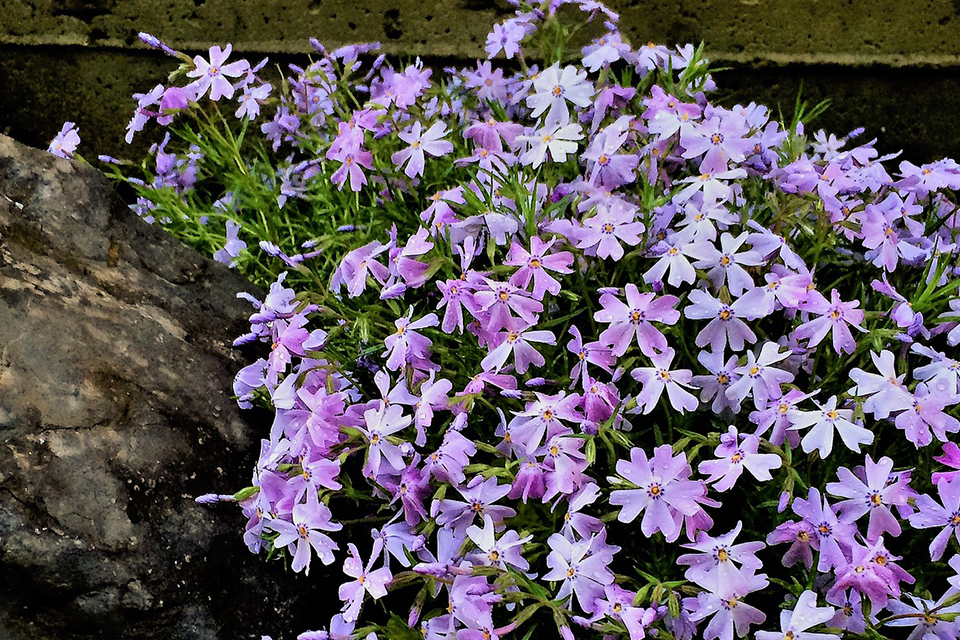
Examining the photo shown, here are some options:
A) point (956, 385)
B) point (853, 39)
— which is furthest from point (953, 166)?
point (853, 39)

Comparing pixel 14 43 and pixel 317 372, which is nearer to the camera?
pixel 317 372

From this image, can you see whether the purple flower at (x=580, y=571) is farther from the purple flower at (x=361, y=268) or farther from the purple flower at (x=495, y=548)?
the purple flower at (x=361, y=268)

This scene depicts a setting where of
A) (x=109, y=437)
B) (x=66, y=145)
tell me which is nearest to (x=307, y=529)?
(x=109, y=437)

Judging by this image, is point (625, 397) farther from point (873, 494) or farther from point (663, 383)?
point (873, 494)

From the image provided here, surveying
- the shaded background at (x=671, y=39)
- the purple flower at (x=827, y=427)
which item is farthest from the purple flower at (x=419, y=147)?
the shaded background at (x=671, y=39)

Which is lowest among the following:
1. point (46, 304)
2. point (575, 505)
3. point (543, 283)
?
point (575, 505)

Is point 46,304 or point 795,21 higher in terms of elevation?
point 795,21

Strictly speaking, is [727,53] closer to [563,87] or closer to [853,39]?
[853,39]
